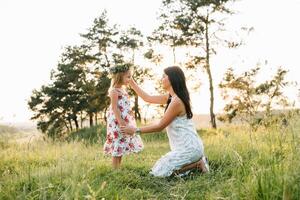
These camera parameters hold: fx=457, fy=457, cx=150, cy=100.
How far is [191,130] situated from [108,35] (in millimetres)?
32605

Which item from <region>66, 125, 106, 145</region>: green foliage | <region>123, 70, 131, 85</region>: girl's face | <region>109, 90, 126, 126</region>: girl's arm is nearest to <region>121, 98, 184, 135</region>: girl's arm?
<region>109, 90, 126, 126</region>: girl's arm

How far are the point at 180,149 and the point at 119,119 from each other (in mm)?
1254

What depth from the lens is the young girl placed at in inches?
290

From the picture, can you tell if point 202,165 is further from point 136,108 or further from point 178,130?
point 136,108

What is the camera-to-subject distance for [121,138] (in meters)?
7.47

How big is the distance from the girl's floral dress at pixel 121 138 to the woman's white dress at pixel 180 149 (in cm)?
95

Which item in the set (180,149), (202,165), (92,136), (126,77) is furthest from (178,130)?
(92,136)

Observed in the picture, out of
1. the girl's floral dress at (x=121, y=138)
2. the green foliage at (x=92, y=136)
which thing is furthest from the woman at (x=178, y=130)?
the green foliage at (x=92, y=136)

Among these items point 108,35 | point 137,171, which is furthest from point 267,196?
point 108,35

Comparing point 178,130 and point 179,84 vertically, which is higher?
point 179,84

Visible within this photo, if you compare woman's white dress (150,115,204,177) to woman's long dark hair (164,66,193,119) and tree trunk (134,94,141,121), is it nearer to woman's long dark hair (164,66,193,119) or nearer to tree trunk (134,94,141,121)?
woman's long dark hair (164,66,193,119)

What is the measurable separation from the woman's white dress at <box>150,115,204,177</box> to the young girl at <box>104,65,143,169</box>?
0.95 m

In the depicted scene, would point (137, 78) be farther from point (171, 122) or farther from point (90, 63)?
point (171, 122)

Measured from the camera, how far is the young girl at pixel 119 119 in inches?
290
